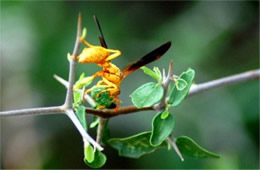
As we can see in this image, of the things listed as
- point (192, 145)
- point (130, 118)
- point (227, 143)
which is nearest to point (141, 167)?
point (130, 118)

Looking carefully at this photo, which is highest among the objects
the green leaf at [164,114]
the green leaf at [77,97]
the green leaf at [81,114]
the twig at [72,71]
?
the twig at [72,71]

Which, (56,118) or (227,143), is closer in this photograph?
(227,143)

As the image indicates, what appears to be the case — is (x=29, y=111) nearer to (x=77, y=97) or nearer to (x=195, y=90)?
(x=77, y=97)

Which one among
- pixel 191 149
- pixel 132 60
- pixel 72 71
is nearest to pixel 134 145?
pixel 191 149

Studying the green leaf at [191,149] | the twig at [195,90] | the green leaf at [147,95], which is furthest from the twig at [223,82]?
the green leaf at [147,95]

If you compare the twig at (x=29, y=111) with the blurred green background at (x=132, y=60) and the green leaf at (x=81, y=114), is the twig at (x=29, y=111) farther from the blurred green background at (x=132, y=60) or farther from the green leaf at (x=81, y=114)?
the blurred green background at (x=132, y=60)

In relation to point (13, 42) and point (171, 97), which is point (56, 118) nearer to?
point (13, 42)
